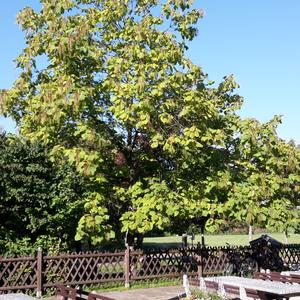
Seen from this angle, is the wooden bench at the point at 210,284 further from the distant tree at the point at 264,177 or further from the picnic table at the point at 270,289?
the distant tree at the point at 264,177

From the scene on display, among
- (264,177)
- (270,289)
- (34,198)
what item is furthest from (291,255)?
(34,198)

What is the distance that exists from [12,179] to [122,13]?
6.18 metres

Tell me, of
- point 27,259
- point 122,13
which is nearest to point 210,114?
point 122,13

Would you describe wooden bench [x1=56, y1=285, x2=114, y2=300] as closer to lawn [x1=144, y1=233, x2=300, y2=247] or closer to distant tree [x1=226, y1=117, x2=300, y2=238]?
distant tree [x1=226, y1=117, x2=300, y2=238]

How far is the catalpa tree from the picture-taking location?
12594mm

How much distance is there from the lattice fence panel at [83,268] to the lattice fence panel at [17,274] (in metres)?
0.40

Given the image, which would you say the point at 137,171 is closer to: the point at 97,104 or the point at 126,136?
the point at 126,136

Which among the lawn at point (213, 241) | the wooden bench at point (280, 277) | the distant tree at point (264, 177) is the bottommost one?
the wooden bench at point (280, 277)

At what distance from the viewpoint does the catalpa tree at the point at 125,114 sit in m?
12.6

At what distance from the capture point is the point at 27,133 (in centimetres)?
1409

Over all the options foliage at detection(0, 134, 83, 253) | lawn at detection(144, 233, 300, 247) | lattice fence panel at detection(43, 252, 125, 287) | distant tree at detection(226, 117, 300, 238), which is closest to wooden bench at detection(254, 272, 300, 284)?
distant tree at detection(226, 117, 300, 238)

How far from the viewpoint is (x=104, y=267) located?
14.3 metres

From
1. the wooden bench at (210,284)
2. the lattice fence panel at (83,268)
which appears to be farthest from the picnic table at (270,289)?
the lattice fence panel at (83,268)

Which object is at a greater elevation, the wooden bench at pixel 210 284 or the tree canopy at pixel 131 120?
the tree canopy at pixel 131 120
